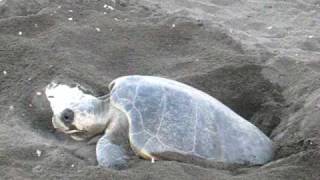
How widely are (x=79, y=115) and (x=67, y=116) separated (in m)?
0.05

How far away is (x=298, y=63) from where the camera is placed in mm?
3748

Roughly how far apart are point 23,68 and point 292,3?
2979mm

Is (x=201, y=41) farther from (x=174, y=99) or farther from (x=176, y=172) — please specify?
(x=176, y=172)

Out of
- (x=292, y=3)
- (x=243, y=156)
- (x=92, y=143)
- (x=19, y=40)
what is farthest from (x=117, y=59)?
(x=292, y=3)

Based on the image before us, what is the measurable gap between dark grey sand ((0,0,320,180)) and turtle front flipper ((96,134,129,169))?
49 mm

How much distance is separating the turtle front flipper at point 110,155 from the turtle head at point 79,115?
128 mm

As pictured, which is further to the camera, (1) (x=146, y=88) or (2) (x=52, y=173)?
(1) (x=146, y=88)

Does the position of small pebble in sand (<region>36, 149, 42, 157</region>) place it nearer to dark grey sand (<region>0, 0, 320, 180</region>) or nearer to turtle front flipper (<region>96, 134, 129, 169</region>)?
dark grey sand (<region>0, 0, 320, 180</region>)

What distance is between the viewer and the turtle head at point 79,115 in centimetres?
271

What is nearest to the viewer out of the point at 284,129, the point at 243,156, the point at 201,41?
the point at 243,156

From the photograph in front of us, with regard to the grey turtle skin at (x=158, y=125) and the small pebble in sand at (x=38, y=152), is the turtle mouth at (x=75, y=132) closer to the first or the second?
the grey turtle skin at (x=158, y=125)

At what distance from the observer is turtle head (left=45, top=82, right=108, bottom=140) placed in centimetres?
271

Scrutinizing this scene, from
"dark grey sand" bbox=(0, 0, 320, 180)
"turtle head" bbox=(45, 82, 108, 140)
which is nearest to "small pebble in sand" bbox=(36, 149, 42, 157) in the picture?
"dark grey sand" bbox=(0, 0, 320, 180)

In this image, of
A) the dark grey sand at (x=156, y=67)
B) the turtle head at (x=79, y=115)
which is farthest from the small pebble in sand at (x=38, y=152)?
the turtle head at (x=79, y=115)
